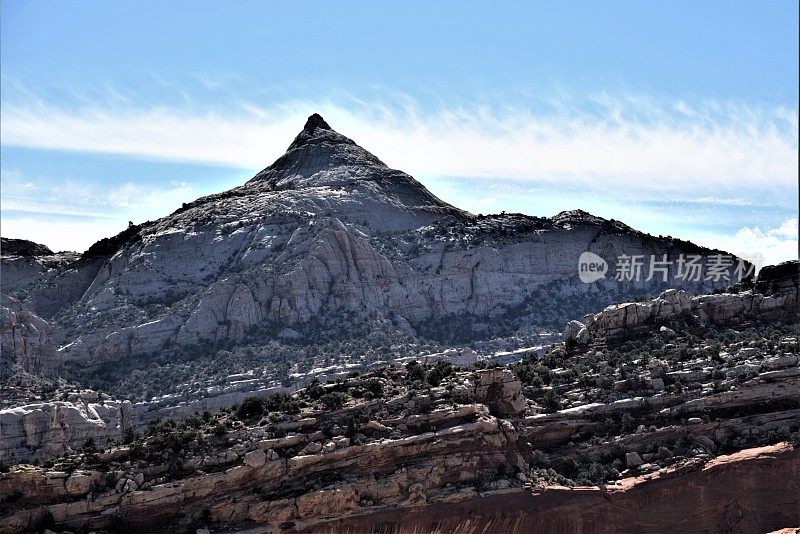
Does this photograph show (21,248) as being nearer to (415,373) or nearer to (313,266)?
(313,266)

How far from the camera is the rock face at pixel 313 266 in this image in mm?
105188

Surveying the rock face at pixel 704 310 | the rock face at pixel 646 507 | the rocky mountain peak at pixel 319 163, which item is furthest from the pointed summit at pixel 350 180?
the rock face at pixel 646 507

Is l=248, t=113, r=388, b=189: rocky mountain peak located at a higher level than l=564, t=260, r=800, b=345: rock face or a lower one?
higher

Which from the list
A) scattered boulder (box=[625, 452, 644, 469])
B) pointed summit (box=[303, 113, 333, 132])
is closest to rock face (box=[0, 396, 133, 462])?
scattered boulder (box=[625, 452, 644, 469])

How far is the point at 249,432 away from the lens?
174 ft

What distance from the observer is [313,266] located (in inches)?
4277

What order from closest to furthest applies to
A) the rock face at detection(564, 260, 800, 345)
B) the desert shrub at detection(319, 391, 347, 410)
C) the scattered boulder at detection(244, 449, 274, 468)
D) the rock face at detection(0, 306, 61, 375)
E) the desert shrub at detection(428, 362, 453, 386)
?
the scattered boulder at detection(244, 449, 274, 468), the desert shrub at detection(319, 391, 347, 410), the desert shrub at detection(428, 362, 453, 386), the rock face at detection(564, 260, 800, 345), the rock face at detection(0, 306, 61, 375)

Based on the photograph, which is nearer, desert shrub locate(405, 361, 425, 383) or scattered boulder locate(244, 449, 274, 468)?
scattered boulder locate(244, 449, 274, 468)

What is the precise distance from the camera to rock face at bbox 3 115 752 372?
345 ft

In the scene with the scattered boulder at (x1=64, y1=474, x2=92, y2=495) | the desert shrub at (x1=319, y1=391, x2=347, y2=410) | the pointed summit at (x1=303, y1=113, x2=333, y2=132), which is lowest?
the scattered boulder at (x1=64, y1=474, x2=92, y2=495)

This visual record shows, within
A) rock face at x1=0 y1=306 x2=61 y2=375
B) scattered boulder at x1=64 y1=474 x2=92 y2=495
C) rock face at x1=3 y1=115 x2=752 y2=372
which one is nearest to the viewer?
scattered boulder at x1=64 y1=474 x2=92 y2=495

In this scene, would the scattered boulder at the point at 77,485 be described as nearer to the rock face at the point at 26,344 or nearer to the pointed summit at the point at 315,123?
the rock face at the point at 26,344

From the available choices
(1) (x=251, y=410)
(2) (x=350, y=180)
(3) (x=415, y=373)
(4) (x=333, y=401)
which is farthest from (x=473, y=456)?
(2) (x=350, y=180)

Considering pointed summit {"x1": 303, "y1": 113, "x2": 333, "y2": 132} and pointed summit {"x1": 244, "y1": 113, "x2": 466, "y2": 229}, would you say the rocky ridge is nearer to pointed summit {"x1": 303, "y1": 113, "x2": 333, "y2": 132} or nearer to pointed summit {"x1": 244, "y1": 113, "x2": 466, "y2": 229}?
pointed summit {"x1": 244, "y1": 113, "x2": 466, "y2": 229}
